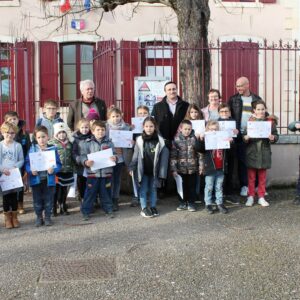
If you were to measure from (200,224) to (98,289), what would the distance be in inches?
93.9

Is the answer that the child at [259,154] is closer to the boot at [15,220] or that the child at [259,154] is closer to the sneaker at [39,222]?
the sneaker at [39,222]

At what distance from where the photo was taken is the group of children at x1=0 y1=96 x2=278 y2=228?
6367 millimetres

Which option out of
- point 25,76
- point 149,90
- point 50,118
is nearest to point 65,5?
point 25,76

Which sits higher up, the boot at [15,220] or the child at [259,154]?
the child at [259,154]

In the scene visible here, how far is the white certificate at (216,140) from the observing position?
677cm

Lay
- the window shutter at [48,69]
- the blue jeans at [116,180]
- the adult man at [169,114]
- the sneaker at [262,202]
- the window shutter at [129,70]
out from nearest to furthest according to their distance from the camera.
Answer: the blue jeans at [116,180] → the sneaker at [262,202] → the adult man at [169,114] → the window shutter at [129,70] → the window shutter at [48,69]

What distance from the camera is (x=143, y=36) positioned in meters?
14.2

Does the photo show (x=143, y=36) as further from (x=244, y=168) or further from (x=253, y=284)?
(x=253, y=284)

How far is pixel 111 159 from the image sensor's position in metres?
6.61

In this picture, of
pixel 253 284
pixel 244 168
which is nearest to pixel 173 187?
pixel 244 168

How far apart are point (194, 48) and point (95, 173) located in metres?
3.00

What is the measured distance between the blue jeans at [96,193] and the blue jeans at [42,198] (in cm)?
52

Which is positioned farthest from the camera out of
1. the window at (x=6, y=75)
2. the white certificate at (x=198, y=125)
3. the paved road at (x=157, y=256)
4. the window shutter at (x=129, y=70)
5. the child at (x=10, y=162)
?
the window at (x=6, y=75)

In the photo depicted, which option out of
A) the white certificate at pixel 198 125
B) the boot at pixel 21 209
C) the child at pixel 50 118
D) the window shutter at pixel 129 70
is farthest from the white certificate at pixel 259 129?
the window shutter at pixel 129 70
